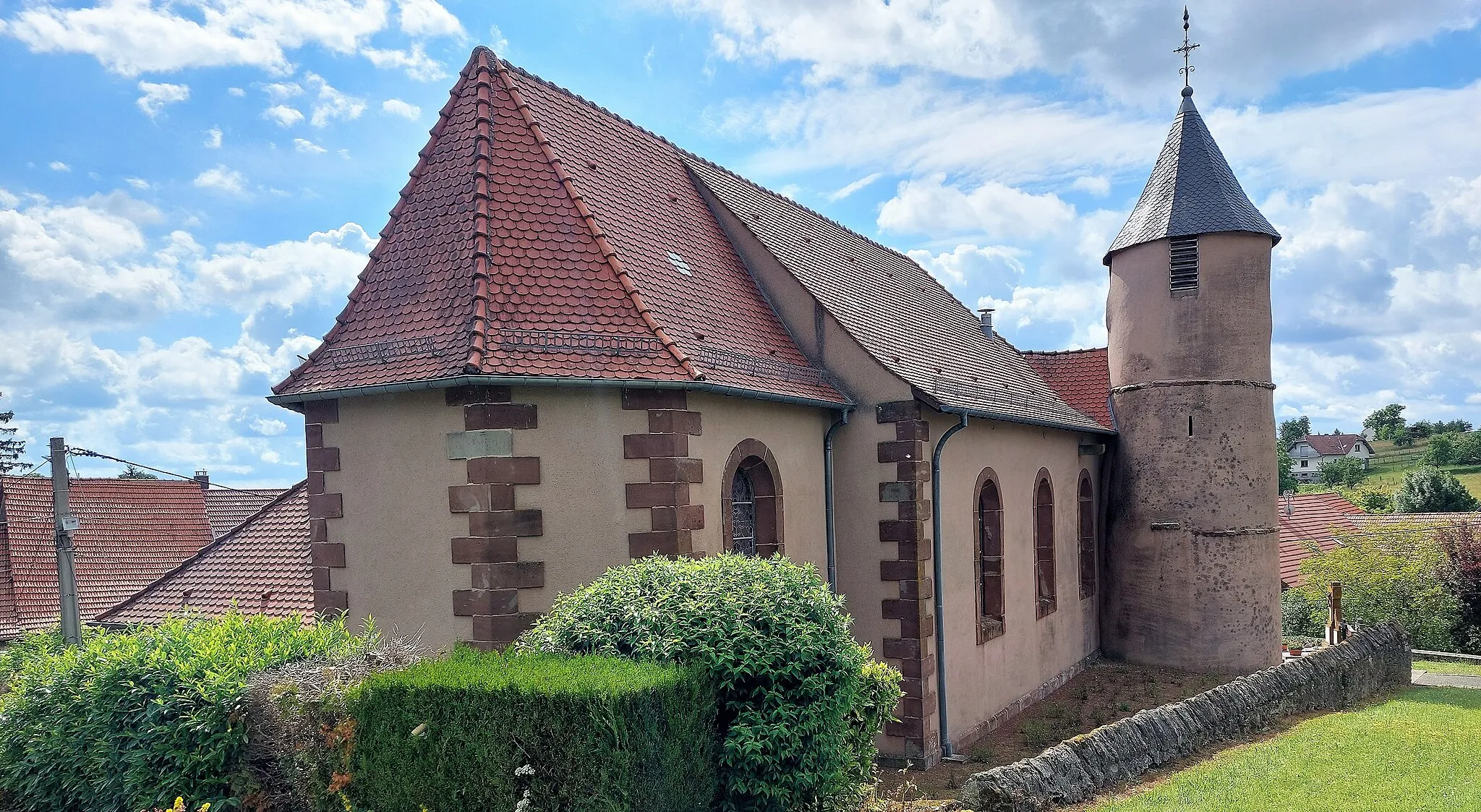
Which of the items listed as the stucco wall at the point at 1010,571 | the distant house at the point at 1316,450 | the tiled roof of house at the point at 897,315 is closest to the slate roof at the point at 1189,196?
the tiled roof of house at the point at 897,315

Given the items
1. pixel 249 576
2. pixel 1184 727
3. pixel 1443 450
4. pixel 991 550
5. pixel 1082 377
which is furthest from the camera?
pixel 1443 450

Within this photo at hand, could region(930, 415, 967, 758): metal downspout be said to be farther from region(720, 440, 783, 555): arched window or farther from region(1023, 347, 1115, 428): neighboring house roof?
region(1023, 347, 1115, 428): neighboring house roof

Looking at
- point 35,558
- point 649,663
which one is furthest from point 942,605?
point 35,558

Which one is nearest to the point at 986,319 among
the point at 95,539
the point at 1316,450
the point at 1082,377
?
the point at 1082,377

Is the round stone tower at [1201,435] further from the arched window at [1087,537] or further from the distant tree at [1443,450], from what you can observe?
the distant tree at [1443,450]

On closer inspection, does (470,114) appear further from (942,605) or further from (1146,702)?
(1146,702)

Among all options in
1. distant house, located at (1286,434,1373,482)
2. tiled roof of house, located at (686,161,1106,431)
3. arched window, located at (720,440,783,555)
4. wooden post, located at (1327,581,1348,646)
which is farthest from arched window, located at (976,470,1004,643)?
distant house, located at (1286,434,1373,482)

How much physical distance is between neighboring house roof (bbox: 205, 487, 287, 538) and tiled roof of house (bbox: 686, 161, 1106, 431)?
74.1 feet

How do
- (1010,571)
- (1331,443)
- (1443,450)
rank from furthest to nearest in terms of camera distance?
(1331,443) < (1443,450) < (1010,571)

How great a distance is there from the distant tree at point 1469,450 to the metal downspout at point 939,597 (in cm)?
8937

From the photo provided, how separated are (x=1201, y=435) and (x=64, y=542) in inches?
762

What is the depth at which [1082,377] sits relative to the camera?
74.6 feet

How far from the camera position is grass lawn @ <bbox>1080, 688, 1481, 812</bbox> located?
9789 millimetres

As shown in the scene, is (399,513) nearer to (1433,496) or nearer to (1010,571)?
(1010,571)
